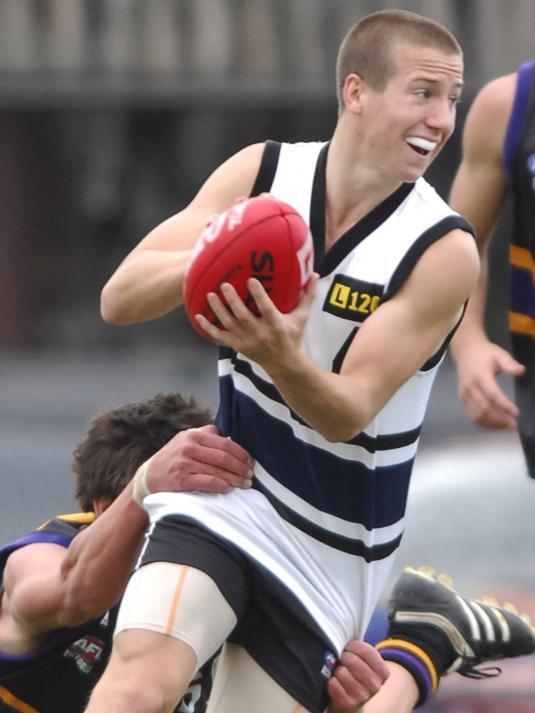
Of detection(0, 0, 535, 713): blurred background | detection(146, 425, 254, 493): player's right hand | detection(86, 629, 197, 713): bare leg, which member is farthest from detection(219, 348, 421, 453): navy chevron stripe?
detection(0, 0, 535, 713): blurred background

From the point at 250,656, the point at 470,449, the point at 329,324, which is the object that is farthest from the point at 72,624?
the point at 470,449

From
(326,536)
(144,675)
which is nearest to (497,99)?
(326,536)

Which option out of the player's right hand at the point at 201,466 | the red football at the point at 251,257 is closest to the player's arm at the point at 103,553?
the player's right hand at the point at 201,466

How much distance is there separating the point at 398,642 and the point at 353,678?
90 cm

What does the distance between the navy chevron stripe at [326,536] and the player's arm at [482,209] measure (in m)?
0.57

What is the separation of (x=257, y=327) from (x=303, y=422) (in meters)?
0.56

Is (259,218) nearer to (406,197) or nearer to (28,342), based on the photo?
(406,197)

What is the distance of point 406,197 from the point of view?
523cm

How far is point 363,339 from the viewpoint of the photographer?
494 centimetres

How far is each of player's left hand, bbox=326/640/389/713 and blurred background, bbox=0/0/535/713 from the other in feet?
35.6

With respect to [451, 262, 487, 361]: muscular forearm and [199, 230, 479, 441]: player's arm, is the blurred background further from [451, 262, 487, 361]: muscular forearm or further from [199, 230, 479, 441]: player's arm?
[199, 230, 479, 441]: player's arm

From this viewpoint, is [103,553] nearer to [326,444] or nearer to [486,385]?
[326,444]

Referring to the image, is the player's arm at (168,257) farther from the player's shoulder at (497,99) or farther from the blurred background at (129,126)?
the blurred background at (129,126)

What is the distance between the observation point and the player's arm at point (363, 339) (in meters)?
4.70
